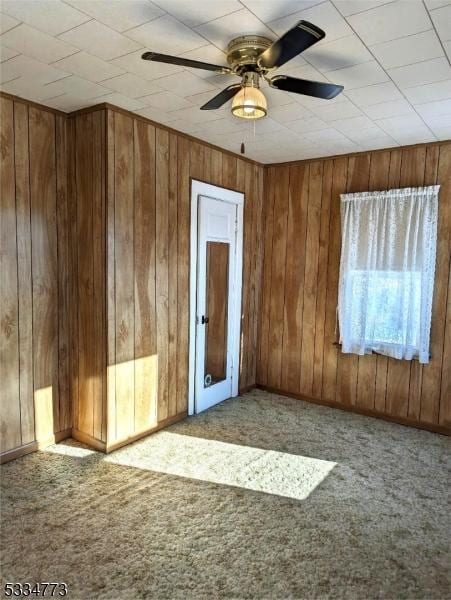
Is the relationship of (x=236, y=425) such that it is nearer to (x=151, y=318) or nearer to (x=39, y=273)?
(x=151, y=318)

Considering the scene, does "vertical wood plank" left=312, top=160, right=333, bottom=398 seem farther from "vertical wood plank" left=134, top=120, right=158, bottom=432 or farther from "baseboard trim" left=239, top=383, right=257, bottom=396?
"vertical wood plank" left=134, top=120, right=158, bottom=432

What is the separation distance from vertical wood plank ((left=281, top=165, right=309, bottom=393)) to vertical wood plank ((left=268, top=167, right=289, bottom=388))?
0.05 m

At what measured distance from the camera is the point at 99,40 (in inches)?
83.3

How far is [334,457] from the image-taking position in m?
3.27

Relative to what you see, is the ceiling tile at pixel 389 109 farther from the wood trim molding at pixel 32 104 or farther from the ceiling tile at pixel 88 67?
the wood trim molding at pixel 32 104

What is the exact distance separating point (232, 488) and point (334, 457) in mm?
943

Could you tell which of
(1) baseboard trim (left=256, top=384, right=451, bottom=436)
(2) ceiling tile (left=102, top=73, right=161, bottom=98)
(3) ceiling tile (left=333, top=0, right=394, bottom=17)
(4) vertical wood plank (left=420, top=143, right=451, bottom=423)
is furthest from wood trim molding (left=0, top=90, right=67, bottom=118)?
(1) baseboard trim (left=256, top=384, right=451, bottom=436)

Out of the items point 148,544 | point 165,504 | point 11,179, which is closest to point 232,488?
point 165,504

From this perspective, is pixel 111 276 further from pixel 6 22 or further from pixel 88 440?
pixel 6 22

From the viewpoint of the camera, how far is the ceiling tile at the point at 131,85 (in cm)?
257

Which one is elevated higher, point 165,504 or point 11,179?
point 11,179

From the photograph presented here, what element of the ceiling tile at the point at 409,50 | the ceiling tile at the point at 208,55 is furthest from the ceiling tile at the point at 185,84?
the ceiling tile at the point at 409,50

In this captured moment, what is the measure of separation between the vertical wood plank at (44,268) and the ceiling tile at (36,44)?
2.79 ft

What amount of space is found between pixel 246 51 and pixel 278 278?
291cm
